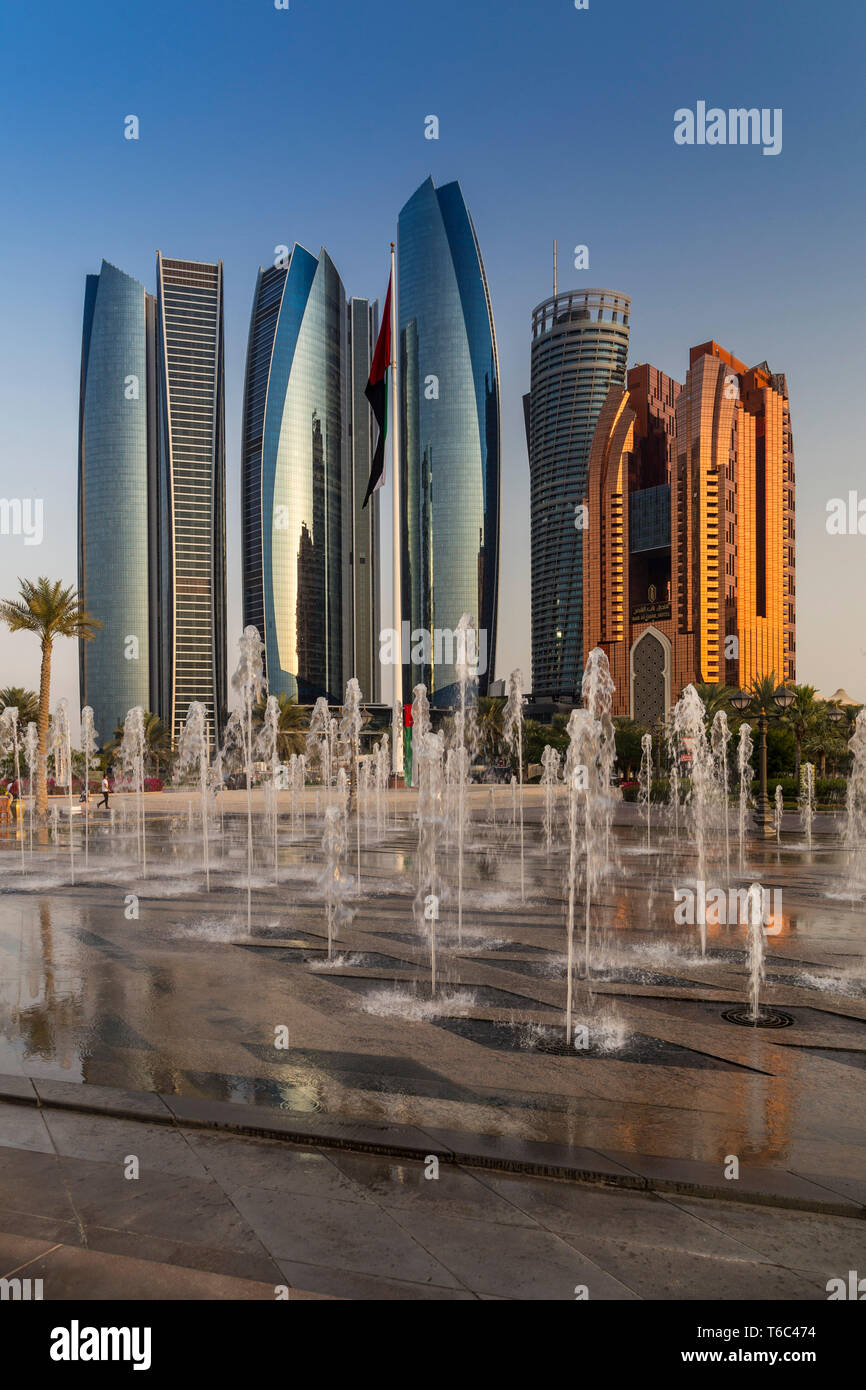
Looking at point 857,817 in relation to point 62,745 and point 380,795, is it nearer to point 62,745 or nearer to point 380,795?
point 380,795

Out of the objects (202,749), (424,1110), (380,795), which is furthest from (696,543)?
(424,1110)

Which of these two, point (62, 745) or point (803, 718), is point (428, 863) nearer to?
point (803, 718)

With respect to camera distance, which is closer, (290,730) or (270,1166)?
(270,1166)

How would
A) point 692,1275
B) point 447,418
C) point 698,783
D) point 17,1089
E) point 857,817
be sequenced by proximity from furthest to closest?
point 447,418 < point 857,817 < point 698,783 < point 17,1089 < point 692,1275

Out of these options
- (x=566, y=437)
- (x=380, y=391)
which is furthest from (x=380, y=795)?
(x=566, y=437)

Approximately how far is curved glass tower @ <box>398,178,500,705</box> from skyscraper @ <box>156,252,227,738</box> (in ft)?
121

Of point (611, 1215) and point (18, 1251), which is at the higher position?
point (18, 1251)

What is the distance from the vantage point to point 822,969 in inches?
415

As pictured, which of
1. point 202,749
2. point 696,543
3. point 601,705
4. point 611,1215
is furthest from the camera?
point 696,543

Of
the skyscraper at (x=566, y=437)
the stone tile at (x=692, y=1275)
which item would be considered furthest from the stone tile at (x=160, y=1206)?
the skyscraper at (x=566, y=437)

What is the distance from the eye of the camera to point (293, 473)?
479 ft

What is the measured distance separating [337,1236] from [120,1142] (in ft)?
6.63

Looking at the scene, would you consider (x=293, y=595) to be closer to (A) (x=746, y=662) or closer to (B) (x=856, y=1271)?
(A) (x=746, y=662)

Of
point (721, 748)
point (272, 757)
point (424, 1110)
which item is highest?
point (272, 757)
